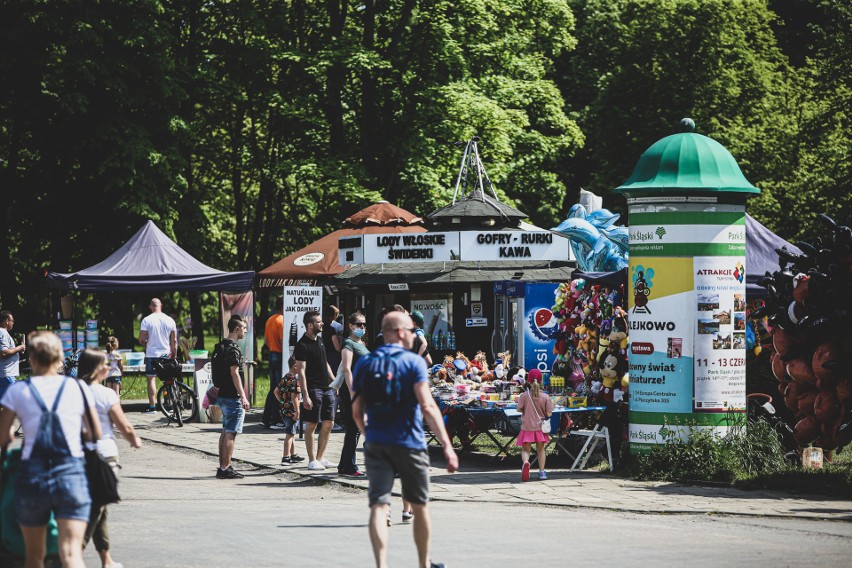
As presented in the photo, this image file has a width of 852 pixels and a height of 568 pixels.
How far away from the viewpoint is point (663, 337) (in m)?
14.1

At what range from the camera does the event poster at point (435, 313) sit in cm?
2194

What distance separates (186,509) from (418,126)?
22.5 m

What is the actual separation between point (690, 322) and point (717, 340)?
1.22ft

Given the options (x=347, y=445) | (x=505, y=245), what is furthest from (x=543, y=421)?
(x=505, y=245)

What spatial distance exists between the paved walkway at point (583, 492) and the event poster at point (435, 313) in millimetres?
5055

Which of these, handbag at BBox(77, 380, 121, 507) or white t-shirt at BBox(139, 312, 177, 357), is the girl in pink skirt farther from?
white t-shirt at BBox(139, 312, 177, 357)

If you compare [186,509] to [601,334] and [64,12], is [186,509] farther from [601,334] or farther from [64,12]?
[64,12]

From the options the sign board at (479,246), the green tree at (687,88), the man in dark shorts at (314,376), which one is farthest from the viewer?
the green tree at (687,88)

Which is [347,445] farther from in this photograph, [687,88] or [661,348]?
[687,88]

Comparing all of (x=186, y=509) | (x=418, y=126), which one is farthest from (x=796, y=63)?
(x=186, y=509)

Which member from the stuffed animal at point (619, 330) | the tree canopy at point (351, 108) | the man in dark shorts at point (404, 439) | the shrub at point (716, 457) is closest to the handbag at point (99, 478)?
the man in dark shorts at point (404, 439)

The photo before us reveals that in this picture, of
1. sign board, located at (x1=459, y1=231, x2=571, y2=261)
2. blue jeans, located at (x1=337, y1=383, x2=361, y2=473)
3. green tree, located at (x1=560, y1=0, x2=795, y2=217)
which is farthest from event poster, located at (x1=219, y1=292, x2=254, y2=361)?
green tree, located at (x1=560, y1=0, x2=795, y2=217)

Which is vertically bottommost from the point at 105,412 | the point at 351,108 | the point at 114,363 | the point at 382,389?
the point at 105,412

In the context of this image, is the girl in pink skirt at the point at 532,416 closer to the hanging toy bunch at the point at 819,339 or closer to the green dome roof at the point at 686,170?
the green dome roof at the point at 686,170
